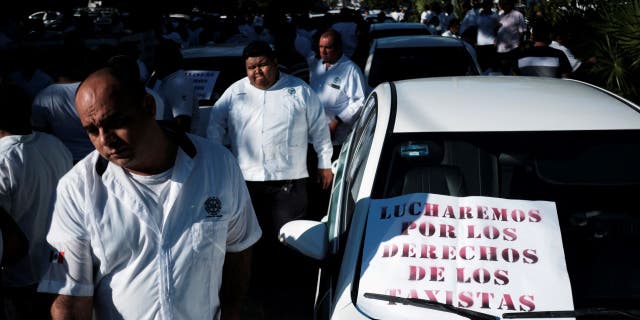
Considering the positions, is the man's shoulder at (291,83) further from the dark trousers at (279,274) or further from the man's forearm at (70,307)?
the man's forearm at (70,307)

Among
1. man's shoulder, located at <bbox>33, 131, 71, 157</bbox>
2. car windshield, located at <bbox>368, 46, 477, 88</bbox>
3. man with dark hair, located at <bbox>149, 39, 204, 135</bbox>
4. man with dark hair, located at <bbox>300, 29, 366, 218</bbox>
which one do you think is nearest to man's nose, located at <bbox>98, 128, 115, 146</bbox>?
man's shoulder, located at <bbox>33, 131, 71, 157</bbox>

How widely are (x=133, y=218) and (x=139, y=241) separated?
0.25ft

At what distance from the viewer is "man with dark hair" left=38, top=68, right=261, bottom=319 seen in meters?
2.50

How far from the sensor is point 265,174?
5473 mm

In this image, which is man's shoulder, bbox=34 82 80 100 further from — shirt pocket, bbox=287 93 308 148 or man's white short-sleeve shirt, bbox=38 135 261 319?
man's white short-sleeve shirt, bbox=38 135 261 319

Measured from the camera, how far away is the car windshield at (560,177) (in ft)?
10.6

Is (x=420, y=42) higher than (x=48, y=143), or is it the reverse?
(x=48, y=143)

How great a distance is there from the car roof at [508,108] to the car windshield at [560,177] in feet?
0.18

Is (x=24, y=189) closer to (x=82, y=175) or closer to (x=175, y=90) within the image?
(x=82, y=175)

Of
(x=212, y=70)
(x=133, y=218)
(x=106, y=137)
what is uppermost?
(x=106, y=137)

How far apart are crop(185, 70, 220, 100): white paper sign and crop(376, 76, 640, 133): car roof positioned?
4188 mm

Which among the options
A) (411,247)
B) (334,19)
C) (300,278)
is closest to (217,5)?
(334,19)

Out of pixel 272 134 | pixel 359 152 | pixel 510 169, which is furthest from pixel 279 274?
pixel 510 169

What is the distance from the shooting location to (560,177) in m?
3.77
